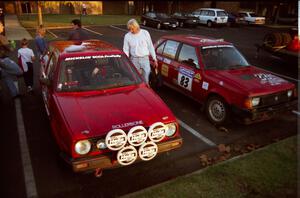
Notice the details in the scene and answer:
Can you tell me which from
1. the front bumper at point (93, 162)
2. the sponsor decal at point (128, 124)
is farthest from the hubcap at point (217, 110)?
the front bumper at point (93, 162)

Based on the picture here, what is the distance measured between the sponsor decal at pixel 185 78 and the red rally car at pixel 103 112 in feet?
5.90

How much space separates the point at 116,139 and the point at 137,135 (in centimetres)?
29

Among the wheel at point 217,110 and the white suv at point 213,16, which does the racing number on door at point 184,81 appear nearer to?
the wheel at point 217,110

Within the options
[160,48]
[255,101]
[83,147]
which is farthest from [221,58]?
[83,147]

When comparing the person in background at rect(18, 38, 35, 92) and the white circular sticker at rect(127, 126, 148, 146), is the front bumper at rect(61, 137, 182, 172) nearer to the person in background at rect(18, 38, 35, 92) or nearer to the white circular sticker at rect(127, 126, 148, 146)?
the white circular sticker at rect(127, 126, 148, 146)

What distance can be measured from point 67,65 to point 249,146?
369cm

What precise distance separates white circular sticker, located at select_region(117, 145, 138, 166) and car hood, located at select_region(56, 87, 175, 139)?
0.29 meters

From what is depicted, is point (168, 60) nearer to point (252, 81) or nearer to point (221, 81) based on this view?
point (221, 81)

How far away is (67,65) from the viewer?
4594 mm

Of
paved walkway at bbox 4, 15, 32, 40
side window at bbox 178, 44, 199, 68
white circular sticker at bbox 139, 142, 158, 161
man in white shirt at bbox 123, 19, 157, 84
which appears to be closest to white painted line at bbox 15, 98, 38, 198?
white circular sticker at bbox 139, 142, 158, 161

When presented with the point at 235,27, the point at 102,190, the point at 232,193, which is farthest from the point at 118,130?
the point at 235,27

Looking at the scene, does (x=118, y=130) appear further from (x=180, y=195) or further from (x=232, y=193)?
(x=232, y=193)

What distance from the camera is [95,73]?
467 centimetres

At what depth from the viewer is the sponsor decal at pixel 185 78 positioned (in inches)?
246
